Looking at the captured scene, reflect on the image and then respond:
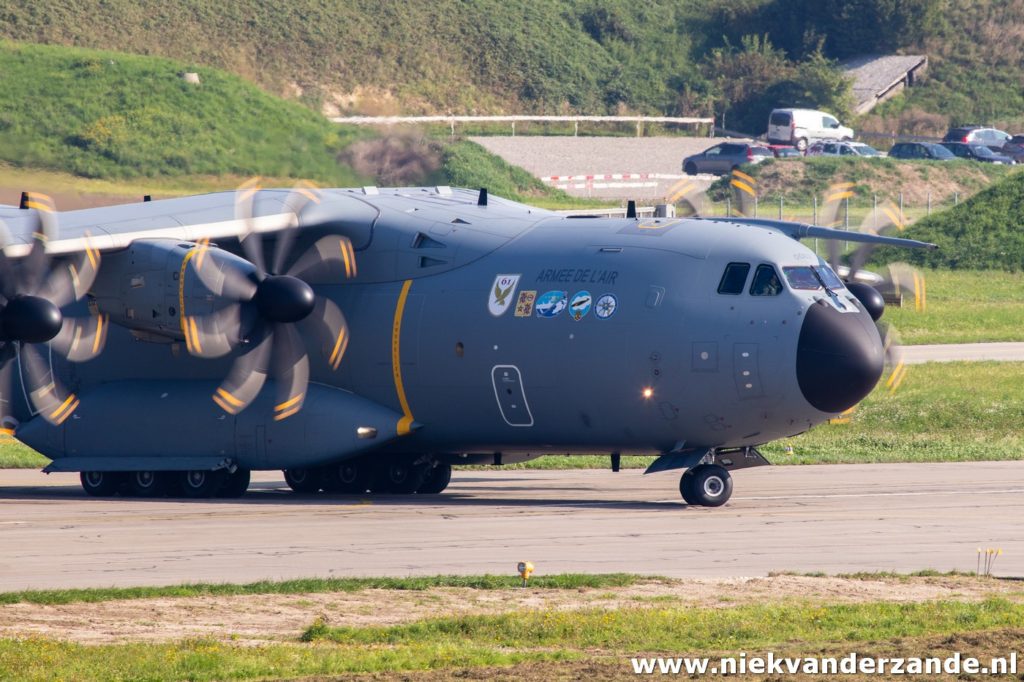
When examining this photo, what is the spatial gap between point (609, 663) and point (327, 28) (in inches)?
1896

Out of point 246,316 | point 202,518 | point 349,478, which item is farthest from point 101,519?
point 349,478

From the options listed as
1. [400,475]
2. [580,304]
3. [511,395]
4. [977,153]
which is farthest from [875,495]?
[977,153]

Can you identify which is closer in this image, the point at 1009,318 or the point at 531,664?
the point at 531,664

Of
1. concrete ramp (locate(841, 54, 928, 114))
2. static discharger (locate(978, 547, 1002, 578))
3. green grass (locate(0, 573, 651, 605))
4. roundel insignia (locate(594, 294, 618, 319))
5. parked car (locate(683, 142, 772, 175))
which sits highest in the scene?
concrete ramp (locate(841, 54, 928, 114))

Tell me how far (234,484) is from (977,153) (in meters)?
59.4

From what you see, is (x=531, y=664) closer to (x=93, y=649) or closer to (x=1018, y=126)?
(x=93, y=649)

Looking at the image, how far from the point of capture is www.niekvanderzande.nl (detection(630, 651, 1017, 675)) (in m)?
12.2

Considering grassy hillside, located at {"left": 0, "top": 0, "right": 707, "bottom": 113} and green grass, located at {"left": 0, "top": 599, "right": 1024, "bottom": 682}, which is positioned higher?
grassy hillside, located at {"left": 0, "top": 0, "right": 707, "bottom": 113}

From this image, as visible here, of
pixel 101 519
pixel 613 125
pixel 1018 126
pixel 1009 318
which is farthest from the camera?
pixel 1018 126

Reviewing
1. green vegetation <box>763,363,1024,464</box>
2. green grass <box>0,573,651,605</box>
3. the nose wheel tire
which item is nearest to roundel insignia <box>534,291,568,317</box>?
the nose wheel tire

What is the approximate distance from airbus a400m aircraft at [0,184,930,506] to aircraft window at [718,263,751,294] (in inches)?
1.1

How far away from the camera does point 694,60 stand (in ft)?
309

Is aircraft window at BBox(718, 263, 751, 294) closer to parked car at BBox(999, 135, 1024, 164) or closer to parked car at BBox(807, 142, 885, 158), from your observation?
parked car at BBox(807, 142, 885, 158)

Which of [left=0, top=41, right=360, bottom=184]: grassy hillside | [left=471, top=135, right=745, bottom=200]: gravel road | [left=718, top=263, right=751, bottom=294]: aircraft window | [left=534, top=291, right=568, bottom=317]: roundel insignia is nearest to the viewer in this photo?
[left=718, top=263, right=751, bottom=294]: aircraft window
